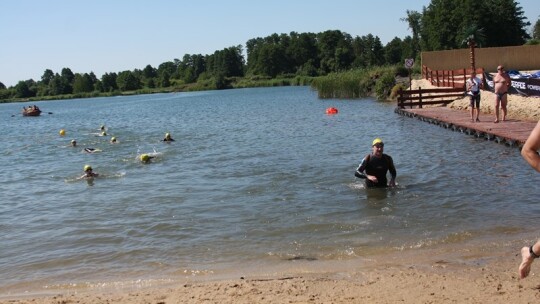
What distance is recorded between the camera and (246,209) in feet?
37.3

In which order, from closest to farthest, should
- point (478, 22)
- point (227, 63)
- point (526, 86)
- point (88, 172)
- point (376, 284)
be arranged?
point (376, 284) < point (88, 172) < point (526, 86) < point (478, 22) < point (227, 63)

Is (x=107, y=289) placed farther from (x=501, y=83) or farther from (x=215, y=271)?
(x=501, y=83)

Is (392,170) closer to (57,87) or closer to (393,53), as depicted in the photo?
(393,53)

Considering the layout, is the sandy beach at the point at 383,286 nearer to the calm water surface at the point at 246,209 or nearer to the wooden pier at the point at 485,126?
the calm water surface at the point at 246,209

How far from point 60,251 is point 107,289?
246 centimetres

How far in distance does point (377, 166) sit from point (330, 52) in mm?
146096

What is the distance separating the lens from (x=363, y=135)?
23.4 meters

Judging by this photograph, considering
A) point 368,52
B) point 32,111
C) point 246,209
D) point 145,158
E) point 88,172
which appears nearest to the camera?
point 246,209

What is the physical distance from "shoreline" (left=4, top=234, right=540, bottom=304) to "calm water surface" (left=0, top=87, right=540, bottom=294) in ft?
1.31

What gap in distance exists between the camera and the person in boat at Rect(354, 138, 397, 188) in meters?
11.5

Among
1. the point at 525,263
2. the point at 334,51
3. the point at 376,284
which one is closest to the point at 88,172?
the point at 376,284

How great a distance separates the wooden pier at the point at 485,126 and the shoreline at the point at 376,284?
8.76m

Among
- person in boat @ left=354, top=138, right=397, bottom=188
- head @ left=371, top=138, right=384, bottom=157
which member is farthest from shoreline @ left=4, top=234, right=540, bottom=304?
person in boat @ left=354, top=138, right=397, bottom=188

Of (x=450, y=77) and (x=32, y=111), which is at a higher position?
(x=450, y=77)
